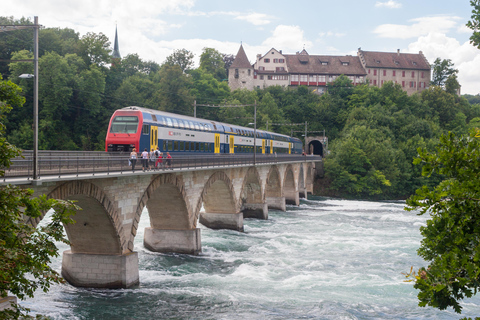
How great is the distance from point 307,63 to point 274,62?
898cm

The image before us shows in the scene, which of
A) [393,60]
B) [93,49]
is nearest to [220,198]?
[93,49]

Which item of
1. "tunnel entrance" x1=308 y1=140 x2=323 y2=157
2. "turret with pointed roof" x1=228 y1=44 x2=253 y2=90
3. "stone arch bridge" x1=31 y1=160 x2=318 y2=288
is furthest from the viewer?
"turret with pointed roof" x1=228 y1=44 x2=253 y2=90

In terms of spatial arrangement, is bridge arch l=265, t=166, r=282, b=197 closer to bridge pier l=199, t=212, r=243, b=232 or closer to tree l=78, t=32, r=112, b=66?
bridge pier l=199, t=212, r=243, b=232

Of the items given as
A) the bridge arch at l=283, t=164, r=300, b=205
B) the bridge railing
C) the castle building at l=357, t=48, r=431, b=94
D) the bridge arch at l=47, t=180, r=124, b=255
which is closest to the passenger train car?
the bridge railing

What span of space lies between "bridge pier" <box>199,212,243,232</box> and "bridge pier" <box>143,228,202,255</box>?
33.8 feet

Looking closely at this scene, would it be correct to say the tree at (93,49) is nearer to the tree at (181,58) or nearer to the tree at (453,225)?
the tree at (181,58)

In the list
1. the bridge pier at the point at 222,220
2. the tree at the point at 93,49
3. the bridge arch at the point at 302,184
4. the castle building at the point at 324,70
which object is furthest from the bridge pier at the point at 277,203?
the castle building at the point at 324,70

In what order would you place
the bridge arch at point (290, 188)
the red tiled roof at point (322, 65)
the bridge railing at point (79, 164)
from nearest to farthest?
the bridge railing at point (79, 164) → the bridge arch at point (290, 188) → the red tiled roof at point (322, 65)

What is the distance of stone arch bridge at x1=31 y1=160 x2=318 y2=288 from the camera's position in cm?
2269

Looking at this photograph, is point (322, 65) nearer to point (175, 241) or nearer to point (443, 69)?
point (443, 69)

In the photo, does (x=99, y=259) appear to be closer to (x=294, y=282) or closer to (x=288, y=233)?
(x=294, y=282)

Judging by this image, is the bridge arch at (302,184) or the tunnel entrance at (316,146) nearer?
the bridge arch at (302,184)

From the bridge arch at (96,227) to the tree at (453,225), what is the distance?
15.5 meters

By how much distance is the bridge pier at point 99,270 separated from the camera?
24219mm
